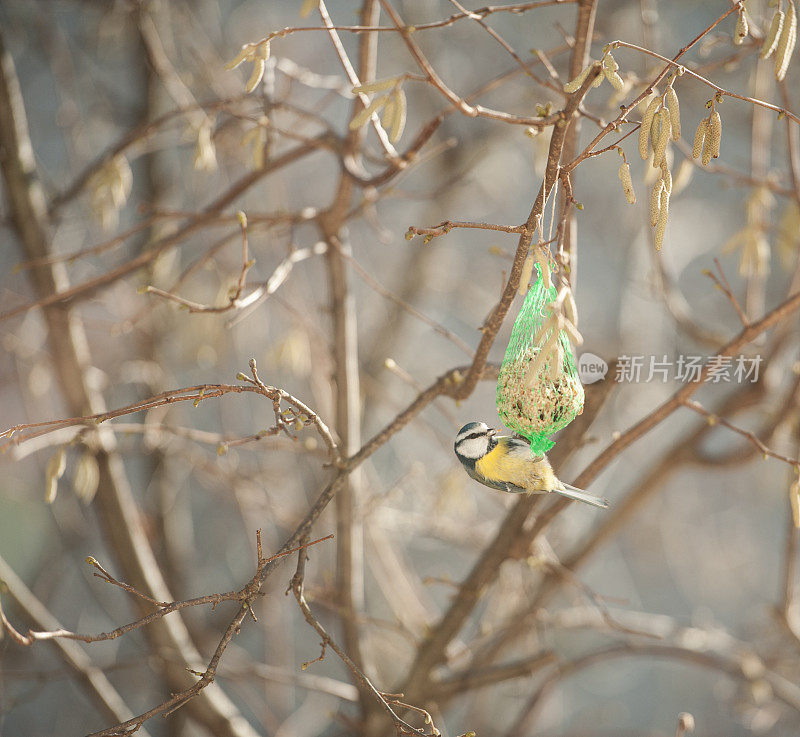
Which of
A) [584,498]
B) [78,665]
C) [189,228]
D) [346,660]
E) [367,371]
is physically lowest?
[78,665]

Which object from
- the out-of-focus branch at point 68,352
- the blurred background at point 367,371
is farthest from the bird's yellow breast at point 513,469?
the out-of-focus branch at point 68,352

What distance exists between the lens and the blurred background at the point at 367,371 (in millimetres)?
1315

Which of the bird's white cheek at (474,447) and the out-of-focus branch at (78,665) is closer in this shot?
the bird's white cheek at (474,447)

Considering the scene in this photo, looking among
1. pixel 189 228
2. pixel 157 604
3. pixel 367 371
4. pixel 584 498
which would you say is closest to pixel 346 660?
pixel 157 604

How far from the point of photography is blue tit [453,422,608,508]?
2.67 feet

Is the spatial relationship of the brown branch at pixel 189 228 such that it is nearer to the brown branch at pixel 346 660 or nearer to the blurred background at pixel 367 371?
the blurred background at pixel 367 371

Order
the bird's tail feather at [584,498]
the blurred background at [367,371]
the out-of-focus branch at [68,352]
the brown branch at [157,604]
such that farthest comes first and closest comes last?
1. the out-of-focus branch at [68,352]
2. the blurred background at [367,371]
3. the bird's tail feather at [584,498]
4. the brown branch at [157,604]

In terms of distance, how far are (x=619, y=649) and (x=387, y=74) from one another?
6.96 ft

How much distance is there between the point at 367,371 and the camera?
2.26 metres

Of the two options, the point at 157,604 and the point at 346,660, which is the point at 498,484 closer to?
the point at 346,660

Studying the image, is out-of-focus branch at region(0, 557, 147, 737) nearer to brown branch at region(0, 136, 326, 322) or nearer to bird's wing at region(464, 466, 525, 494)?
brown branch at region(0, 136, 326, 322)

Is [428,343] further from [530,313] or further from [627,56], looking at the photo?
[530,313]

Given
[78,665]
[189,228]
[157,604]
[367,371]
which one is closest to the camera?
[157,604]

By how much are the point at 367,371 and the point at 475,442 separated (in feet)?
4.78
